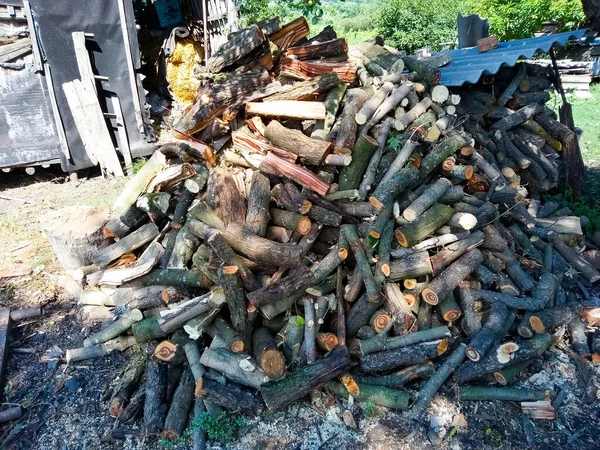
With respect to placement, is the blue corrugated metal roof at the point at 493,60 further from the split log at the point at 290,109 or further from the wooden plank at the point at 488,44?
the split log at the point at 290,109

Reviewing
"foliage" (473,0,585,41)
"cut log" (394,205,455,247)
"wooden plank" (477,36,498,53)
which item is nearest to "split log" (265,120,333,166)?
"cut log" (394,205,455,247)

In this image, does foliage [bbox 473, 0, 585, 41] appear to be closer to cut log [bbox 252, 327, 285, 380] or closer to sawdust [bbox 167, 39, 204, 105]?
sawdust [bbox 167, 39, 204, 105]

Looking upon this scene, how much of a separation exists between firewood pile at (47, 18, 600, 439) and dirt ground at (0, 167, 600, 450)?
144 mm

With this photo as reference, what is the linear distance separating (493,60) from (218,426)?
6.35 meters

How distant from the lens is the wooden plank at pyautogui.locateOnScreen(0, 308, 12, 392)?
168 inches

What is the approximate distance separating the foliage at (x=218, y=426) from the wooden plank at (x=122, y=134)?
21.6ft

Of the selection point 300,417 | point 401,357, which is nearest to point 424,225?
point 401,357

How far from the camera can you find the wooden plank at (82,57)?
791cm

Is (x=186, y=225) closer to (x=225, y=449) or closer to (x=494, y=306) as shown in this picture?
(x=225, y=449)

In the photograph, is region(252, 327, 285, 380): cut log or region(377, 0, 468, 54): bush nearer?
region(252, 327, 285, 380): cut log

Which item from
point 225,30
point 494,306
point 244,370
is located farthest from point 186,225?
point 225,30

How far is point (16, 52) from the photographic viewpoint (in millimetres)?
7523

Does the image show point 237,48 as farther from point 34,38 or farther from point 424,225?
point 34,38

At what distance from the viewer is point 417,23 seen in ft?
67.7
